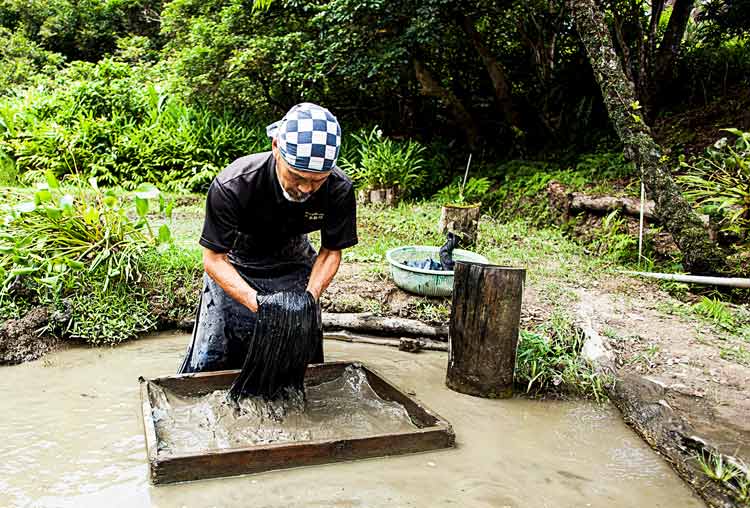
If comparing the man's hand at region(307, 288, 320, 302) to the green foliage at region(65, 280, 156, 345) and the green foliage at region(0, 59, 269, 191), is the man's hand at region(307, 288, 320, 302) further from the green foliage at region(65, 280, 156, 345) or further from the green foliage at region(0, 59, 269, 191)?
the green foliage at region(0, 59, 269, 191)

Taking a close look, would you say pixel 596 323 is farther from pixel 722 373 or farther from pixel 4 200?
pixel 4 200

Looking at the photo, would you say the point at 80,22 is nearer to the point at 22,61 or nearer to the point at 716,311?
the point at 22,61

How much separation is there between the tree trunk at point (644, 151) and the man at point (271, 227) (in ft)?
10.8

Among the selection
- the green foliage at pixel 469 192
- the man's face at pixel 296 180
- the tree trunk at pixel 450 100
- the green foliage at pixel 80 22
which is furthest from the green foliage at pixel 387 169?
the green foliage at pixel 80 22

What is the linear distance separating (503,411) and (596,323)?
4.15 feet

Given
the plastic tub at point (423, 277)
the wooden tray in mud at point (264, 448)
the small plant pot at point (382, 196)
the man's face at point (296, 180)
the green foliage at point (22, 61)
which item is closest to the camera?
the wooden tray in mud at point (264, 448)

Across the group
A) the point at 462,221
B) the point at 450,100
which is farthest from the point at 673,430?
the point at 450,100

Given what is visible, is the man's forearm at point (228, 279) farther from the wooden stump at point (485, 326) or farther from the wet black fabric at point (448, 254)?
the wet black fabric at point (448, 254)

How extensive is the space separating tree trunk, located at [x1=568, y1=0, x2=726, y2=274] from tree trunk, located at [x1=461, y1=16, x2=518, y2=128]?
9.13 ft

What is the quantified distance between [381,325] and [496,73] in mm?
5313

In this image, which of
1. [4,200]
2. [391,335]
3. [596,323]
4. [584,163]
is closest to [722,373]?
[596,323]

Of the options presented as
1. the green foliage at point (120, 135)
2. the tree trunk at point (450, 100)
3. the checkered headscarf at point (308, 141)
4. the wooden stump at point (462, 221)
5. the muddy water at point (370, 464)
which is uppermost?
the tree trunk at point (450, 100)

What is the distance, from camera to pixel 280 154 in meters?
2.80

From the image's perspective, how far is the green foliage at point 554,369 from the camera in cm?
373
